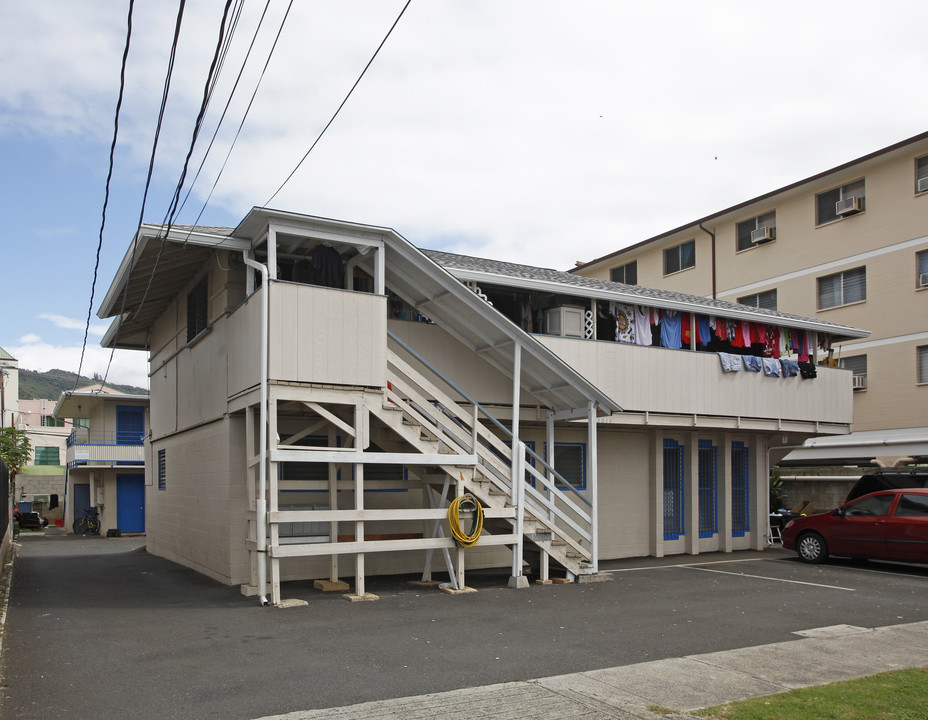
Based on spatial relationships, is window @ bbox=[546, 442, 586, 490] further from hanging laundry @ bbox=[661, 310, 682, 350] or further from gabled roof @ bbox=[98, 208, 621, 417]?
hanging laundry @ bbox=[661, 310, 682, 350]

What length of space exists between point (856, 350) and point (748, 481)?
33.5 feet

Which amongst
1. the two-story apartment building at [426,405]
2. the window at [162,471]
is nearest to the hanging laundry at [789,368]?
the two-story apartment building at [426,405]

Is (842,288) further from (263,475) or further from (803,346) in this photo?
(263,475)

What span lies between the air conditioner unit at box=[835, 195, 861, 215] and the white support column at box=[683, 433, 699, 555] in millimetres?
12950

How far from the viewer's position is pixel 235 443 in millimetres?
13023

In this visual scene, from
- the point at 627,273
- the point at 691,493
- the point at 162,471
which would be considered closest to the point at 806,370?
the point at 691,493

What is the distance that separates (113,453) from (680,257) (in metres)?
23.2

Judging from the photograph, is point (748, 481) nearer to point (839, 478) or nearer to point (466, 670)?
point (839, 478)

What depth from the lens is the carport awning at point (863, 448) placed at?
25.0m

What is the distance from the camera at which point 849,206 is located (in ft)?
88.2

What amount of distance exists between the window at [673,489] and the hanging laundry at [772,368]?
2473 mm

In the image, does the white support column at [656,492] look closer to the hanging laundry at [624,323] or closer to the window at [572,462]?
the window at [572,462]

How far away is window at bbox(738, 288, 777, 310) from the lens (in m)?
29.8

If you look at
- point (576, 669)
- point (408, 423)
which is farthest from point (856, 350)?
point (576, 669)
